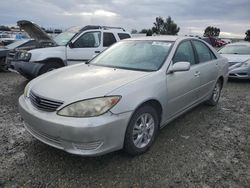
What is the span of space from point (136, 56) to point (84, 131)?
180cm

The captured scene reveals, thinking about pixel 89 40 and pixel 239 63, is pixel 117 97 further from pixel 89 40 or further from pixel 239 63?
pixel 239 63

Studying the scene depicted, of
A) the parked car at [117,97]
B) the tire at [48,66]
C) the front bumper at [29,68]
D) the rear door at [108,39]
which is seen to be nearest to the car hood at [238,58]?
the rear door at [108,39]

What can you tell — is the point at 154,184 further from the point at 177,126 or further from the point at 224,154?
the point at 177,126

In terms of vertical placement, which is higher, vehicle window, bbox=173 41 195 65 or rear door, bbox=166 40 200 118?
vehicle window, bbox=173 41 195 65

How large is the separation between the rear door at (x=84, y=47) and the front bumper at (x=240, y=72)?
4.43 meters

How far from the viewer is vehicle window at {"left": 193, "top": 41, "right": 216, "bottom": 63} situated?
4.71m

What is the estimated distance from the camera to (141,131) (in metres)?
3.29

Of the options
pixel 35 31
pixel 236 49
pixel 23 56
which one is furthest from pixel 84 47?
pixel 236 49

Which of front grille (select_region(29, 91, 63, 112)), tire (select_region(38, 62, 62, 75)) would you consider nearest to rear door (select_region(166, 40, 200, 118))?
front grille (select_region(29, 91, 63, 112))

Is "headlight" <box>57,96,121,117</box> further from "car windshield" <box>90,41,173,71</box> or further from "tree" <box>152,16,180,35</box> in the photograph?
"tree" <box>152,16,180,35</box>

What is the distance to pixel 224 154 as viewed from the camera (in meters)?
3.50

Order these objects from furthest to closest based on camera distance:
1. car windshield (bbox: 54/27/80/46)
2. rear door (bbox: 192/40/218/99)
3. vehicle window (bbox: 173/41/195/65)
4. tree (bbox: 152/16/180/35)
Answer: tree (bbox: 152/16/180/35) < car windshield (bbox: 54/27/80/46) < rear door (bbox: 192/40/218/99) < vehicle window (bbox: 173/41/195/65)

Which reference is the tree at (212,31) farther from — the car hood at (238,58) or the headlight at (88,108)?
the headlight at (88,108)

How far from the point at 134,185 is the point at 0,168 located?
160cm
